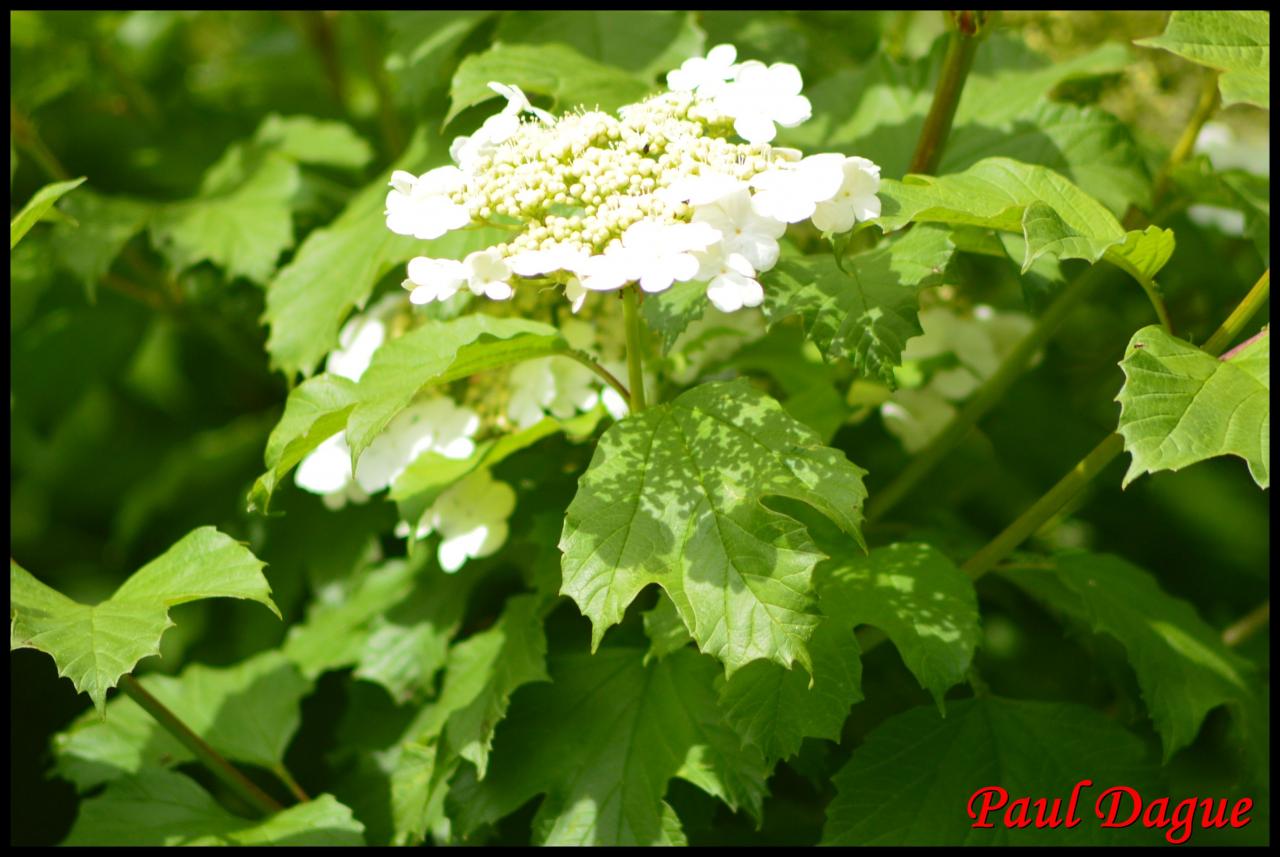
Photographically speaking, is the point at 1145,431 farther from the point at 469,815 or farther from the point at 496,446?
the point at 469,815

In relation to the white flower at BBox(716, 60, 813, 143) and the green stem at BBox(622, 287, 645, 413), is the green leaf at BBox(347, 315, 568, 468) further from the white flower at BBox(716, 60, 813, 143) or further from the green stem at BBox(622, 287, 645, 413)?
the white flower at BBox(716, 60, 813, 143)

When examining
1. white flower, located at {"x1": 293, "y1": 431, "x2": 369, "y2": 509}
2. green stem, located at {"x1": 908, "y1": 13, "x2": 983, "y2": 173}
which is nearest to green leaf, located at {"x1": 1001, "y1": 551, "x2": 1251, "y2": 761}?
green stem, located at {"x1": 908, "y1": 13, "x2": 983, "y2": 173}

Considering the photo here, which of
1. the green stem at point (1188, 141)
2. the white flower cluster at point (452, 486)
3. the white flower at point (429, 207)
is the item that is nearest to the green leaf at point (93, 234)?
the white flower cluster at point (452, 486)

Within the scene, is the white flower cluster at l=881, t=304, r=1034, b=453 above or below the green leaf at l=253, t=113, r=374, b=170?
below

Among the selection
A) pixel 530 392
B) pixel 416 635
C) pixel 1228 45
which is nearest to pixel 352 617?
pixel 416 635

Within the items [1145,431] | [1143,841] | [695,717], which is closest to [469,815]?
[695,717]
